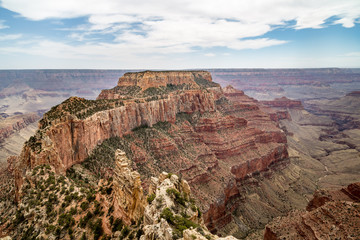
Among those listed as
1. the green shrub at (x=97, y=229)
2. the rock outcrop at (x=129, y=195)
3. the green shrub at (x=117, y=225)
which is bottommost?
the green shrub at (x=97, y=229)

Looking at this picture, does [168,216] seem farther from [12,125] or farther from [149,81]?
[12,125]

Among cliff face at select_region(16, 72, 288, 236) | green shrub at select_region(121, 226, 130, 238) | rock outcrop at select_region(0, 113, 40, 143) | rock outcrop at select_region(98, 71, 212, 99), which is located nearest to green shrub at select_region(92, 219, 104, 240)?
green shrub at select_region(121, 226, 130, 238)

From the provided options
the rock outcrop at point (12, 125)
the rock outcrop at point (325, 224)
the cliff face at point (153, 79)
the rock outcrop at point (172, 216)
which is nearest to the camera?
the rock outcrop at point (172, 216)

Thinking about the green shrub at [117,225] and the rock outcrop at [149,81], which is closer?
the green shrub at [117,225]

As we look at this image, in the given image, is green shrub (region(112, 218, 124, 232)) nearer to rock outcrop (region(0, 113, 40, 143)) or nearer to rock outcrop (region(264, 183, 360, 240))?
rock outcrop (region(264, 183, 360, 240))

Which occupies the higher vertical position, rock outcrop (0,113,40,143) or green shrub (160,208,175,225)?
green shrub (160,208,175,225)

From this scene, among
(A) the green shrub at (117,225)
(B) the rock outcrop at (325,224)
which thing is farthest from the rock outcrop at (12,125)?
(B) the rock outcrop at (325,224)

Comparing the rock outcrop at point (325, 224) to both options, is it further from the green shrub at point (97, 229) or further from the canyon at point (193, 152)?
the green shrub at point (97, 229)

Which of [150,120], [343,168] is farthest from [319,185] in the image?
[150,120]
